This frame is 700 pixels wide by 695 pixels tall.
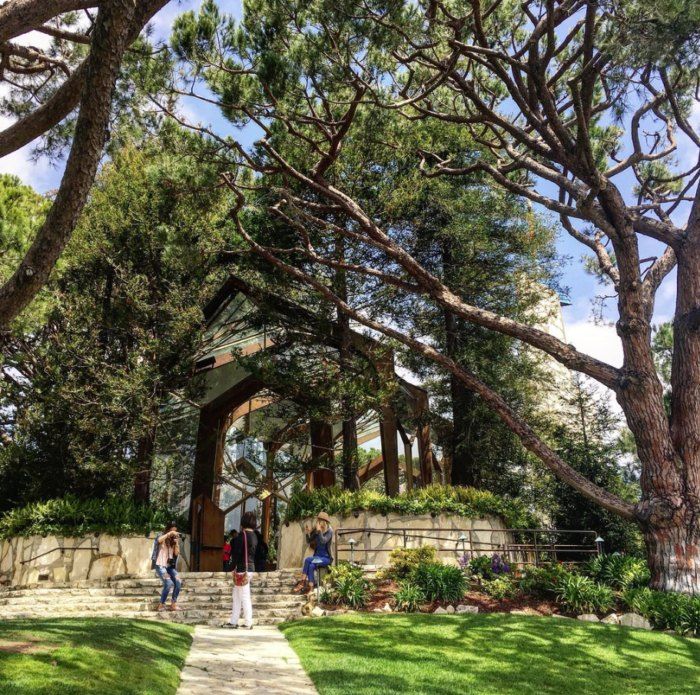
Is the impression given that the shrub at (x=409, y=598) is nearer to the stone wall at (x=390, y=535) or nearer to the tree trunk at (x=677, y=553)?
the stone wall at (x=390, y=535)

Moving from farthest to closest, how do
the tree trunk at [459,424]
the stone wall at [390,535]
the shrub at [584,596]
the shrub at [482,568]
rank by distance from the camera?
the tree trunk at [459,424] < the stone wall at [390,535] < the shrub at [482,568] < the shrub at [584,596]

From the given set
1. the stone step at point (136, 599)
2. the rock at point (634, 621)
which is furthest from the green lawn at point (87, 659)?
the rock at point (634, 621)

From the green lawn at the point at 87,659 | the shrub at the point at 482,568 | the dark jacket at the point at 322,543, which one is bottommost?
the green lawn at the point at 87,659

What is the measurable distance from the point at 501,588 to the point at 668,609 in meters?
2.55

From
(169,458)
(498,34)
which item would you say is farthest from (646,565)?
(169,458)

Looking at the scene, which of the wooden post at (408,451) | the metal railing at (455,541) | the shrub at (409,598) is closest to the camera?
the shrub at (409,598)

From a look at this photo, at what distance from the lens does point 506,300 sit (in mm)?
18047

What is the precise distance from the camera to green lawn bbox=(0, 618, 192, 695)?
193 inches

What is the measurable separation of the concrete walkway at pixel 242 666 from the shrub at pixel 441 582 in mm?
2765

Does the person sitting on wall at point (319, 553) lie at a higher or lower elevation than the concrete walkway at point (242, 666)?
higher

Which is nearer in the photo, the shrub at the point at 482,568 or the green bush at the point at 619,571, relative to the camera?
Answer: the green bush at the point at 619,571

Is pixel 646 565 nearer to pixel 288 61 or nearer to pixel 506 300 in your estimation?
pixel 506 300

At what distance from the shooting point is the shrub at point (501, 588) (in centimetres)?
1097

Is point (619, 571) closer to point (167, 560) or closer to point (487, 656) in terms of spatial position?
point (487, 656)
